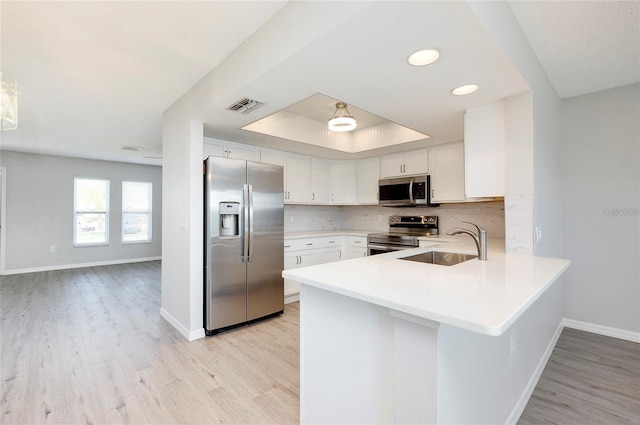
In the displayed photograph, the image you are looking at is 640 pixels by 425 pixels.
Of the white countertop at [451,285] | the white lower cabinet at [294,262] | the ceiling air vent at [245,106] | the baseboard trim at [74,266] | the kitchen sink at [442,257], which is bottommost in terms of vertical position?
the baseboard trim at [74,266]

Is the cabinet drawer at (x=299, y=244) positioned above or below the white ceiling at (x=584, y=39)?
below

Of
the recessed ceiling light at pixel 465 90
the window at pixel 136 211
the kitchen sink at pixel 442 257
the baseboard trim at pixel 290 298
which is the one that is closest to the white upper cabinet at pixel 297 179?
the baseboard trim at pixel 290 298

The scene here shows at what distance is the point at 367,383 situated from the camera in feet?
4.25

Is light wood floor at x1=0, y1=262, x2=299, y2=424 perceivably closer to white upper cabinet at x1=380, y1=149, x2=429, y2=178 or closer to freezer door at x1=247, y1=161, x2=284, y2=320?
freezer door at x1=247, y1=161, x2=284, y2=320

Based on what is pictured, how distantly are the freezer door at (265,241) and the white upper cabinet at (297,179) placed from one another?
2.33ft

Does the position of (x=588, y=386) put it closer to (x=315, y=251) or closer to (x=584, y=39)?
(x=584, y=39)

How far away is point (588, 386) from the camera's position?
2.03m

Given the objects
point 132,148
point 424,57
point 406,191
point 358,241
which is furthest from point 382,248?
point 132,148

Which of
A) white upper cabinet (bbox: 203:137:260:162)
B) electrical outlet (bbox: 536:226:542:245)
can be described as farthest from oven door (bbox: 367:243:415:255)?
white upper cabinet (bbox: 203:137:260:162)

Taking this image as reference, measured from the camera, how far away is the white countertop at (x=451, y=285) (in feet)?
2.99

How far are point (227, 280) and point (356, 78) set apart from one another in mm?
2251

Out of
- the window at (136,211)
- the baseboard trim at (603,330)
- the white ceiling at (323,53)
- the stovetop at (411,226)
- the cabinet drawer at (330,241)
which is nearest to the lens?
the white ceiling at (323,53)

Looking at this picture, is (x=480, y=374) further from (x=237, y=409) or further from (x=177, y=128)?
(x=177, y=128)

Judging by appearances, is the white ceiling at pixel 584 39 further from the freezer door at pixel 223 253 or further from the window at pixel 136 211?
the window at pixel 136 211
